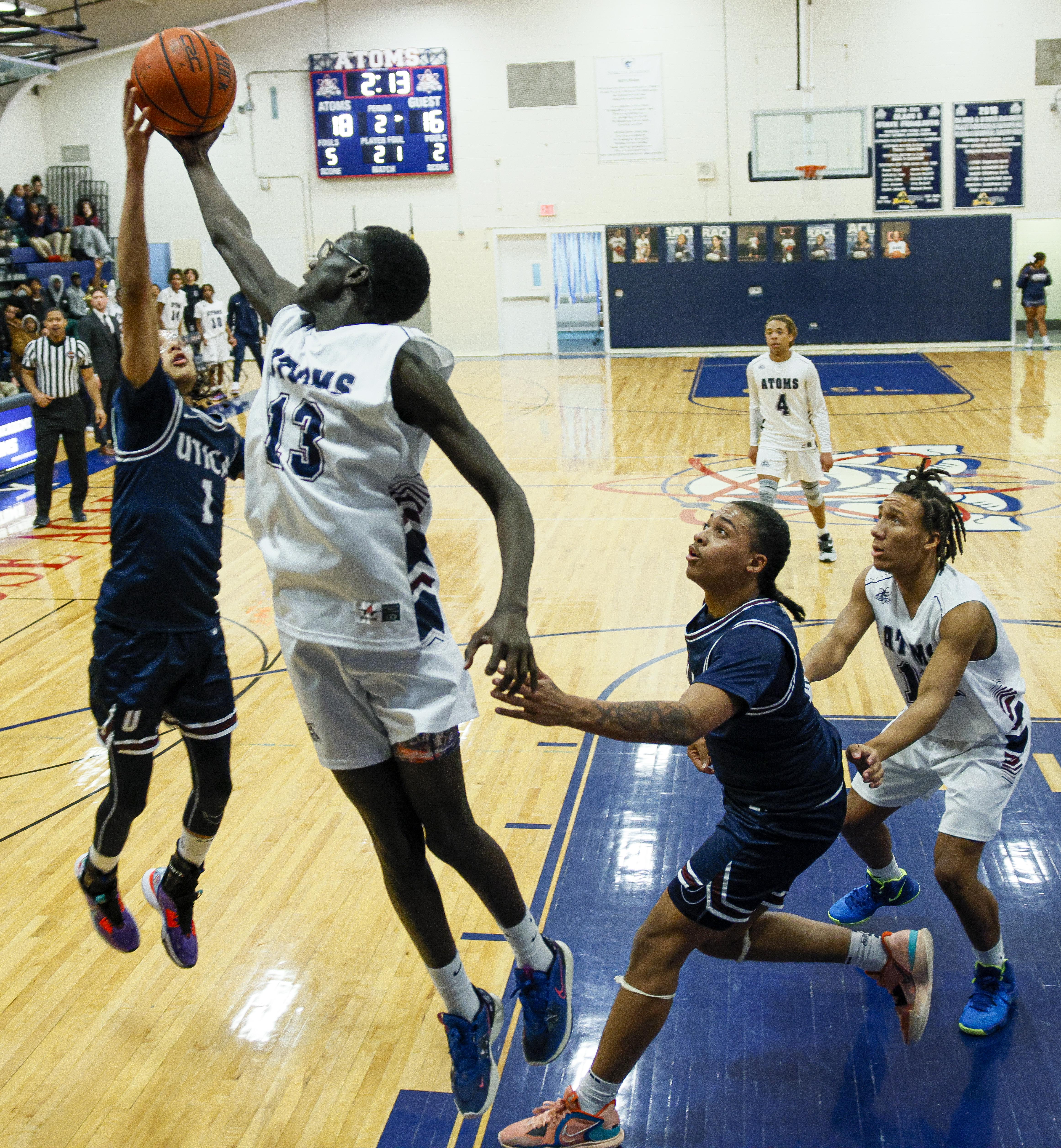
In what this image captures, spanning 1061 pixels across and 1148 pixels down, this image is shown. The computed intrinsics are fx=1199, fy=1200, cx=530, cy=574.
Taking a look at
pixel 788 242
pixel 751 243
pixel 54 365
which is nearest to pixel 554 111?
pixel 751 243

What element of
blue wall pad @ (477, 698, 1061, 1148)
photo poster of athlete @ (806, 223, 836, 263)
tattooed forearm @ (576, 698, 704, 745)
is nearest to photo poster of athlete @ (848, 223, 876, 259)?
photo poster of athlete @ (806, 223, 836, 263)

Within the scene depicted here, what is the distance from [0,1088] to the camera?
3273 mm

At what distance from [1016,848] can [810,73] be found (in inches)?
723

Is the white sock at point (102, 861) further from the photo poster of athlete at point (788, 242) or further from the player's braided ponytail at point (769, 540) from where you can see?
the photo poster of athlete at point (788, 242)

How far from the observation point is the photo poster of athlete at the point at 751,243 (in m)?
20.9

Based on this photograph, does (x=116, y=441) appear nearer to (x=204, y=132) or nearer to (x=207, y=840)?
(x=204, y=132)

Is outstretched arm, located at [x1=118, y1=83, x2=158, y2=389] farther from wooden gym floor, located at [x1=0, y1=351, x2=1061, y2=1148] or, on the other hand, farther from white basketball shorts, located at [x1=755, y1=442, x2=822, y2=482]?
white basketball shorts, located at [x1=755, y1=442, x2=822, y2=482]

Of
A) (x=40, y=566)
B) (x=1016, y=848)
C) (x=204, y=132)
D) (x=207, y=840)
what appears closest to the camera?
(x=204, y=132)

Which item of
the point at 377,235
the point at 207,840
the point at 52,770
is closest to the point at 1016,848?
the point at 207,840

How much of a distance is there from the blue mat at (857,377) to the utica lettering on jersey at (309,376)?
14.1m

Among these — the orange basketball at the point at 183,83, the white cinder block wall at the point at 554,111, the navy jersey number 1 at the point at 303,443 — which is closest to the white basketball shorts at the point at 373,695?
the navy jersey number 1 at the point at 303,443

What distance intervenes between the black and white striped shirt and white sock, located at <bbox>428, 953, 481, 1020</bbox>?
817 centimetres

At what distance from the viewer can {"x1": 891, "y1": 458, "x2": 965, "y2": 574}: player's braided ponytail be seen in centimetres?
356

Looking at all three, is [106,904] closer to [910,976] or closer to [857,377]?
[910,976]
